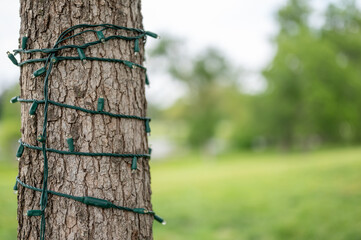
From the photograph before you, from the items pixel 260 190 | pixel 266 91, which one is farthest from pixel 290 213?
pixel 266 91

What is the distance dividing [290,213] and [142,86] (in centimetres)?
661

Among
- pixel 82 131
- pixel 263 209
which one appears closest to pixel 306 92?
pixel 263 209

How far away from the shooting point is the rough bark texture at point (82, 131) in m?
1.64

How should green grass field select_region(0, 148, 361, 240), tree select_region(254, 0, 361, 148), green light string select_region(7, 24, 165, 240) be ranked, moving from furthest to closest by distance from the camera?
tree select_region(254, 0, 361, 148) → green grass field select_region(0, 148, 361, 240) → green light string select_region(7, 24, 165, 240)

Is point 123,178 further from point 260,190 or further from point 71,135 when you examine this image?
point 260,190

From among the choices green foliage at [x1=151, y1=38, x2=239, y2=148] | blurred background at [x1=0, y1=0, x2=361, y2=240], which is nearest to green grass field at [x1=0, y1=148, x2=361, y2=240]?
blurred background at [x1=0, y1=0, x2=361, y2=240]

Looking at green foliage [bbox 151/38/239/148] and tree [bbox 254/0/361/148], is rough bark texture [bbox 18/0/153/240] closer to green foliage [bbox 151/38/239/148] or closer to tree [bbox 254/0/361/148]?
tree [bbox 254/0/361/148]

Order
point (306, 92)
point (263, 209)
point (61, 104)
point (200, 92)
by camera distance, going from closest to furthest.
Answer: point (61, 104) < point (263, 209) < point (306, 92) < point (200, 92)

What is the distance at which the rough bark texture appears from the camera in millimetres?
1636

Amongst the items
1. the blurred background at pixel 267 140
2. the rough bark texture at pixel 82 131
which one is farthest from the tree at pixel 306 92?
the rough bark texture at pixel 82 131

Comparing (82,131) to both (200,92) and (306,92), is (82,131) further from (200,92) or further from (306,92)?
(200,92)

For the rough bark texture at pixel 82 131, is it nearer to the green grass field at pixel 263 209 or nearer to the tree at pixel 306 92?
the green grass field at pixel 263 209

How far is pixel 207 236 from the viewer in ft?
21.4

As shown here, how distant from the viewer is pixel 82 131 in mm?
1651
